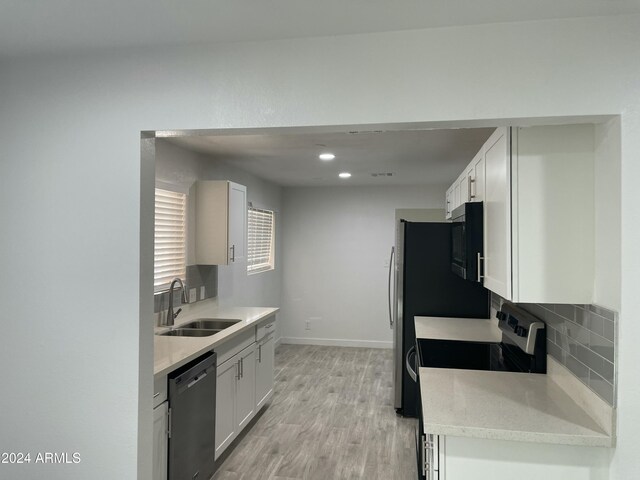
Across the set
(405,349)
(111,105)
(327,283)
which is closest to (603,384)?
(111,105)


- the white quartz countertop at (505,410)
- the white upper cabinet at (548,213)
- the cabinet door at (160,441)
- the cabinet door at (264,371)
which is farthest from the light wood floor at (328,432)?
the white upper cabinet at (548,213)

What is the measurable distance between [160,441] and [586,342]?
2032 mm

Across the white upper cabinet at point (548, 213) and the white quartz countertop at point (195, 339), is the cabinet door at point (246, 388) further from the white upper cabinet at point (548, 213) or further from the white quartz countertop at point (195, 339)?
the white upper cabinet at point (548, 213)

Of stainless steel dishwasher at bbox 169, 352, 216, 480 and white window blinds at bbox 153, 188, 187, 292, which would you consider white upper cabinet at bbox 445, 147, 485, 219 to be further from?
white window blinds at bbox 153, 188, 187, 292

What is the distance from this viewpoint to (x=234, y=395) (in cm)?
323

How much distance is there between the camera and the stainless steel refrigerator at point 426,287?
3.85m

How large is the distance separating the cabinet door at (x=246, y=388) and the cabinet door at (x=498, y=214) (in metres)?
1.99

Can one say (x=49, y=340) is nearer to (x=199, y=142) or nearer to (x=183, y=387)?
Answer: (x=183, y=387)

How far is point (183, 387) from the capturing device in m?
2.43

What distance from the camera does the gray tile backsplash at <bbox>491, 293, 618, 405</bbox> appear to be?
153cm

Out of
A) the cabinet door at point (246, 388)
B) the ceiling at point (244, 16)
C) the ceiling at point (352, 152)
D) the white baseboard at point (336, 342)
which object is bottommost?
the white baseboard at point (336, 342)

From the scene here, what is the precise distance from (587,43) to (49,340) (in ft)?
7.39

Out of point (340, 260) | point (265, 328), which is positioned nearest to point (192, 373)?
point (265, 328)

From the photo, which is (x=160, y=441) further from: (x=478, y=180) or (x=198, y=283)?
(x=478, y=180)
